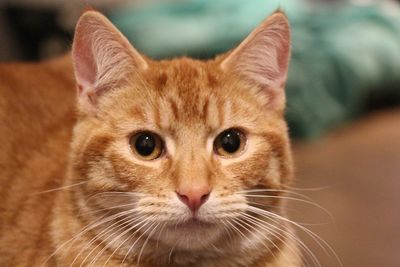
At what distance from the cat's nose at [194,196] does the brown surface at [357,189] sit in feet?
2.09

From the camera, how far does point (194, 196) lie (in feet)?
3.92

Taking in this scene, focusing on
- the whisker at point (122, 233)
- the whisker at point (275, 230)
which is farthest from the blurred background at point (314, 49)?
the whisker at point (122, 233)

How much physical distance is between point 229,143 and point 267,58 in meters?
0.26

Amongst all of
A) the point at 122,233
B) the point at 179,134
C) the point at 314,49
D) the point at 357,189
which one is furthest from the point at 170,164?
the point at 314,49

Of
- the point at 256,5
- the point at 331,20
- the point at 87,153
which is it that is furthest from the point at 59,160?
the point at 331,20

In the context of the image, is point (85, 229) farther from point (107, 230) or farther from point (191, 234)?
point (191, 234)

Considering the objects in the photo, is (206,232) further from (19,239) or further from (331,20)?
(331,20)

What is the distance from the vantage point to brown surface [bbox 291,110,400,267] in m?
2.09

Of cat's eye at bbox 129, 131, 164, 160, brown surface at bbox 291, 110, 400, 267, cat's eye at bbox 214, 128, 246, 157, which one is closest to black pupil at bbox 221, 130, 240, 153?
cat's eye at bbox 214, 128, 246, 157

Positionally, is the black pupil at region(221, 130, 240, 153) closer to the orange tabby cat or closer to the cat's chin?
the orange tabby cat

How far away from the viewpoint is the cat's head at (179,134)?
1.25 meters

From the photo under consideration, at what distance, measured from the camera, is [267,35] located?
143cm

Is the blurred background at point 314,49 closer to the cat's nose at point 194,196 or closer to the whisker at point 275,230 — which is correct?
the whisker at point 275,230

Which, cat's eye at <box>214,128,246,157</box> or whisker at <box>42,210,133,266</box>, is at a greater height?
cat's eye at <box>214,128,246,157</box>
